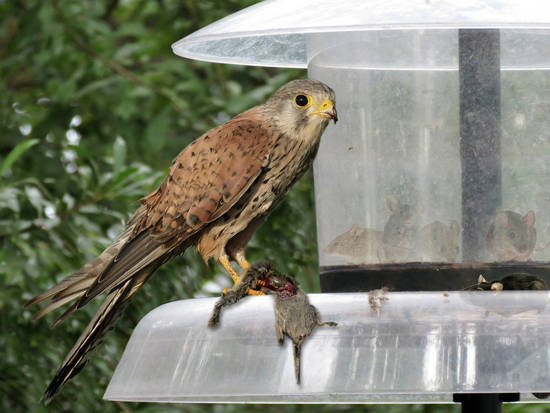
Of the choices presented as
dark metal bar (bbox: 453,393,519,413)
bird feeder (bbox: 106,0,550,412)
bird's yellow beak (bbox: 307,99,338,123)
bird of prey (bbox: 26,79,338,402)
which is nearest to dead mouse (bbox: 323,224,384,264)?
bird feeder (bbox: 106,0,550,412)

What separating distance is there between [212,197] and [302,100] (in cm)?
49

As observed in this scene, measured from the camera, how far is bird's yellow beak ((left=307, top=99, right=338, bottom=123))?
3.63 m

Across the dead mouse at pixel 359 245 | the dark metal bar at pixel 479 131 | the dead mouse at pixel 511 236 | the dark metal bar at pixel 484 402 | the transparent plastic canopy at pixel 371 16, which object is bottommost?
the dark metal bar at pixel 484 402

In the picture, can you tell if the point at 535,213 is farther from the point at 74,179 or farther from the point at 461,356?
the point at 74,179

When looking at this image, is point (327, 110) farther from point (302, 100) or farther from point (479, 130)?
point (479, 130)

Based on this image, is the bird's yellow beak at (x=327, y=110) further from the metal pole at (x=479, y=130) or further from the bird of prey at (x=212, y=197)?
the metal pole at (x=479, y=130)

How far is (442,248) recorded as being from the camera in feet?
12.0

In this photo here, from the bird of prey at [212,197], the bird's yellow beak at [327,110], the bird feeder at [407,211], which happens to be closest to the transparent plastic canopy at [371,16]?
the bird feeder at [407,211]

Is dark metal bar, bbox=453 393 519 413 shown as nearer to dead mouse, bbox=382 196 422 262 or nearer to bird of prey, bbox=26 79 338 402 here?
dead mouse, bbox=382 196 422 262

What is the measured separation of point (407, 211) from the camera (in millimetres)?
3746

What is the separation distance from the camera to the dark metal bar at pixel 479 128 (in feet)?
11.9

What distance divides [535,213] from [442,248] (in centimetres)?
33

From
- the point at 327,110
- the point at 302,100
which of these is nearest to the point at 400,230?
the point at 327,110

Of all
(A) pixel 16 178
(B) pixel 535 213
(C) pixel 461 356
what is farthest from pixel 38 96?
(C) pixel 461 356
